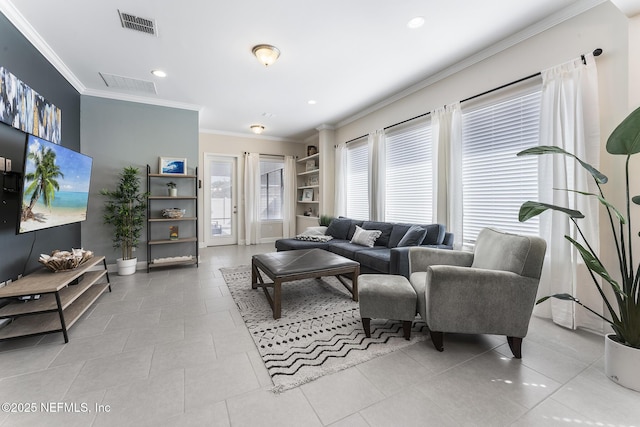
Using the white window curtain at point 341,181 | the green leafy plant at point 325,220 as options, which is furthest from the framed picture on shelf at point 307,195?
the white window curtain at point 341,181

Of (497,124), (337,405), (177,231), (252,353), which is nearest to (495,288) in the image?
(337,405)

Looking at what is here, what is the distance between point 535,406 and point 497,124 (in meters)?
2.74

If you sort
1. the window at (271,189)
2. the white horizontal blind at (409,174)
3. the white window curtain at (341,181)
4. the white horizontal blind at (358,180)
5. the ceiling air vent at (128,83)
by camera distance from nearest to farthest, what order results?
1. the ceiling air vent at (128,83)
2. the white horizontal blind at (409,174)
3. the white horizontal blind at (358,180)
4. the white window curtain at (341,181)
5. the window at (271,189)

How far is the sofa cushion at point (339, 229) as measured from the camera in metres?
4.85

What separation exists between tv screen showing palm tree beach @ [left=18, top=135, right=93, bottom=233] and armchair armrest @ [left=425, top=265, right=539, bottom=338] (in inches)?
130

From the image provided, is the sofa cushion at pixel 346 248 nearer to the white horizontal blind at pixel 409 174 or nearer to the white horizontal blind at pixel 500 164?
the white horizontal blind at pixel 409 174

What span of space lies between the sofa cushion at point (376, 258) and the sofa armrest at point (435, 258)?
0.59 m

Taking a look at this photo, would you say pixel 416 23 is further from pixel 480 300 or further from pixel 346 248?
pixel 346 248

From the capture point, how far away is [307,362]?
182 centimetres

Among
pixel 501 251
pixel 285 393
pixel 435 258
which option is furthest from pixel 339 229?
pixel 285 393

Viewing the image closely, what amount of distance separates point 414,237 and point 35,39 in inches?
185

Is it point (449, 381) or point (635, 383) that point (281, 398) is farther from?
point (635, 383)

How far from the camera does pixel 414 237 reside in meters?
3.34

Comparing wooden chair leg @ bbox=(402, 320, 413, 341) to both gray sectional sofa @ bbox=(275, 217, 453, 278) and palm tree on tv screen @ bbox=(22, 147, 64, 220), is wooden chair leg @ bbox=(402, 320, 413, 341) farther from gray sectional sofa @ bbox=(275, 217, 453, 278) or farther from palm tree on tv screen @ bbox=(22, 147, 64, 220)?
palm tree on tv screen @ bbox=(22, 147, 64, 220)
